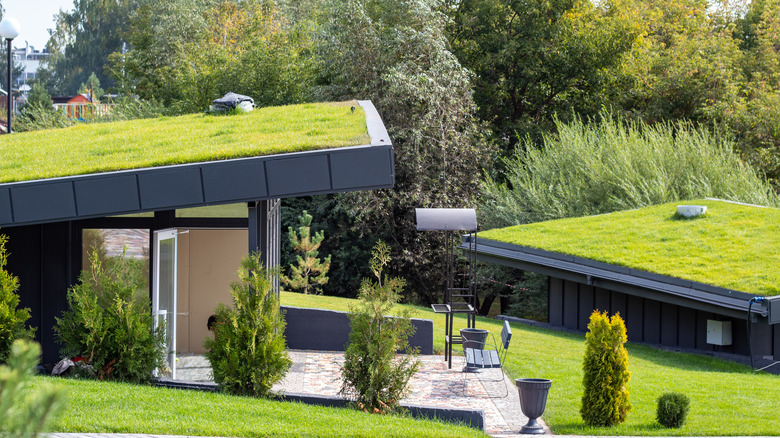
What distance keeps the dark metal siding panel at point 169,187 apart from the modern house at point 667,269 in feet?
30.6

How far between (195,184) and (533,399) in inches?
167

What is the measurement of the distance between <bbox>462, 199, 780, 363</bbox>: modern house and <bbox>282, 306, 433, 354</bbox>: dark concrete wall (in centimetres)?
473

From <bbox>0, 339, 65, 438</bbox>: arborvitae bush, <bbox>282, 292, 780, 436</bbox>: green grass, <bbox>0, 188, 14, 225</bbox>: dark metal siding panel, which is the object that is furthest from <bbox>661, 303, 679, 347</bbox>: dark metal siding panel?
<bbox>0, 339, 65, 438</bbox>: arborvitae bush

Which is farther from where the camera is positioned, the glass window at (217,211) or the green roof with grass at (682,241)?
the green roof with grass at (682,241)

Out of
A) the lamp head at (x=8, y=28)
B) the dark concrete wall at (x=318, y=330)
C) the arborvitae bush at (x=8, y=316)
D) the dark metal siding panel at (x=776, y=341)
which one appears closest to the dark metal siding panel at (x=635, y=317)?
the dark metal siding panel at (x=776, y=341)

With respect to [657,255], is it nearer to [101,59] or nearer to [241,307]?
[241,307]

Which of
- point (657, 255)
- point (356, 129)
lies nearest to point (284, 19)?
point (657, 255)

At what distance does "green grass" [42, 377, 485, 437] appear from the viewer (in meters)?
6.36

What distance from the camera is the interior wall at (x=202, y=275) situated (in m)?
11.9

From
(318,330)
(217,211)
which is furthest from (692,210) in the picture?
(217,211)

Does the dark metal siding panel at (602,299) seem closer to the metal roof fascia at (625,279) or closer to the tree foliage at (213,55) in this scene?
the metal roof fascia at (625,279)

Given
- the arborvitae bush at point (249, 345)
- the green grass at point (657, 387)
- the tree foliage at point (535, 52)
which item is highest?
the tree foliage at point (535, 52)

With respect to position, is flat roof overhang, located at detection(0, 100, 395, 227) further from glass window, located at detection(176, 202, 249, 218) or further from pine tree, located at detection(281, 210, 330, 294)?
pine tree, located at detection(281, 210, 330, 294)

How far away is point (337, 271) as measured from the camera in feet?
86.5
